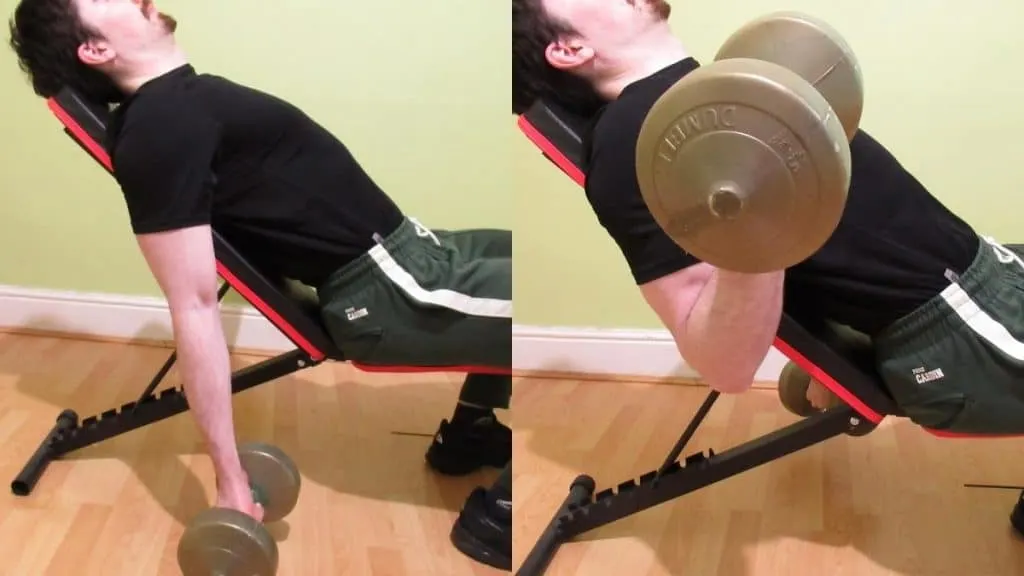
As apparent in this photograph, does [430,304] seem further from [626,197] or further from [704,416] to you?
[704,416]

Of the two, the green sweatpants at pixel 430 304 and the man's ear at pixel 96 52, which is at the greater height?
the man's ear at pixel 96 52

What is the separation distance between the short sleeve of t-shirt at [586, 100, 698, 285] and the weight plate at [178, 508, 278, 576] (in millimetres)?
595

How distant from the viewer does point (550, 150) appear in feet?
3.90

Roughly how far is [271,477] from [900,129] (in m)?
1.19

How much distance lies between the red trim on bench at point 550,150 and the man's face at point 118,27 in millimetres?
477

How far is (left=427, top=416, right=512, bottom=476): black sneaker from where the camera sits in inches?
49.8

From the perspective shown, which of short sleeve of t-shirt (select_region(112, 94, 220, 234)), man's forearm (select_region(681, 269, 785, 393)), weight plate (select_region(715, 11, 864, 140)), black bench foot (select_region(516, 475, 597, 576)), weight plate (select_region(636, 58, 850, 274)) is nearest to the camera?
weight plate (select_region(636, 58, 850, 274))

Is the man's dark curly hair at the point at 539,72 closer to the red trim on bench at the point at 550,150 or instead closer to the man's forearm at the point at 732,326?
the red trim on bench at the point at 550,150

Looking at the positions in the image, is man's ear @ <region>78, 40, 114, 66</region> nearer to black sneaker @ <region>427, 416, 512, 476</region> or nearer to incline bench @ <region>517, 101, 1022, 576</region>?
incline bench @ <region>517, 101, 1022, 576</region>

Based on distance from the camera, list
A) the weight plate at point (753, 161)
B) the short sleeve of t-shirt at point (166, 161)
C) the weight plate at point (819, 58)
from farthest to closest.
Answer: the short sleeve of t-shirt at point (166, 161)
the weight plate at point (819, 58)
the weight plate at point (753, 161)

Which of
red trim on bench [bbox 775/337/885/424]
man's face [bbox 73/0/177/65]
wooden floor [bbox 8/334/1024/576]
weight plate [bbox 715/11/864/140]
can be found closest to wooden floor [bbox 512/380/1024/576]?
wooden floor [bbox 8/334/1024/576]

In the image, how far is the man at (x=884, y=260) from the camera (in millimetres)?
1189

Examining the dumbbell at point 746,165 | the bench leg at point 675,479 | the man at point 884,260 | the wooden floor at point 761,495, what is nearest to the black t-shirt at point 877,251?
the man at point 884,260

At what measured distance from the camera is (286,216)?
4.04 ft
